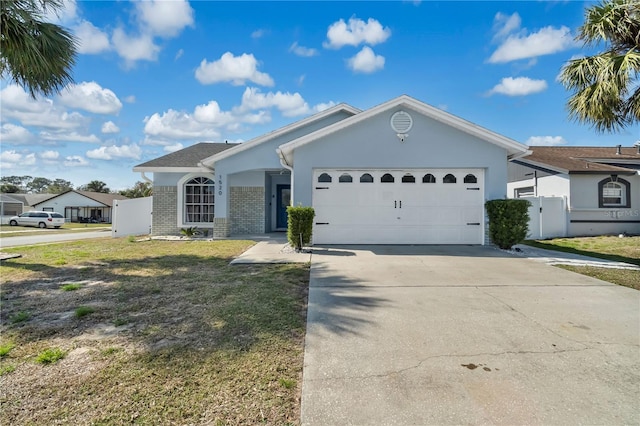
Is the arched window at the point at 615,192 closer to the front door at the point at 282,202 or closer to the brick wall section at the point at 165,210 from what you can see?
the front door at the point at 282,202

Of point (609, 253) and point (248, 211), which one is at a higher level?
point (248, 211)

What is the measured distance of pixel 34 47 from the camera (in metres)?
7.30

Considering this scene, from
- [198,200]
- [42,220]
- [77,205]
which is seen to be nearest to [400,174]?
[198,200]

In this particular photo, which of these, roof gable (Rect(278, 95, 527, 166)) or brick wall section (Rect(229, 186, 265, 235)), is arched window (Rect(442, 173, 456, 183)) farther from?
brick wall section (Rect(229, 186, 265, 235))

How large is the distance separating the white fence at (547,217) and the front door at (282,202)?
11465 millimetres

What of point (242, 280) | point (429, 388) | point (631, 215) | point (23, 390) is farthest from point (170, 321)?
point (631, 215)

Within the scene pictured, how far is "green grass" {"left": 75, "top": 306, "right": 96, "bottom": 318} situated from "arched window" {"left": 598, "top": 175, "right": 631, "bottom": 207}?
2013 cm

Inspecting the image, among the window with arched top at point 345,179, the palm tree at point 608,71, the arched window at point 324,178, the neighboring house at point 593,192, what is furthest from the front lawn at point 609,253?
the arched window at point 324,178

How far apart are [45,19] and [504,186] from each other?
44.5ft

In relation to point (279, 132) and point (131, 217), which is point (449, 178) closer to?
point (279, 132)

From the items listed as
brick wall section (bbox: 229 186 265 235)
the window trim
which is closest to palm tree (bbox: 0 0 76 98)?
brick wall section (bbox: 229 186 265 235)

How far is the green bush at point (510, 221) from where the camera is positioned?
9695mm

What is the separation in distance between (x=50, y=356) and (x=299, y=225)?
22.4ft

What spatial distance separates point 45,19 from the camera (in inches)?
307
